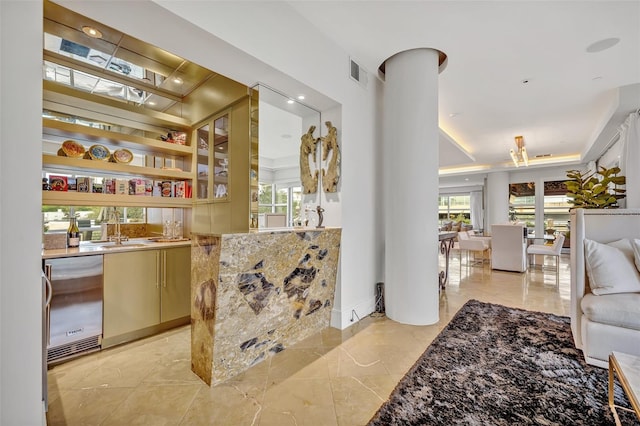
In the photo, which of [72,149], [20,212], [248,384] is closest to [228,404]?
[248,384]

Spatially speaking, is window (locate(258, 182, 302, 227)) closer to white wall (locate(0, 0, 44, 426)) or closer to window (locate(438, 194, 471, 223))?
white wall (locate(0, 0, 44, 426))

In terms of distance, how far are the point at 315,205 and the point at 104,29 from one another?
243cm

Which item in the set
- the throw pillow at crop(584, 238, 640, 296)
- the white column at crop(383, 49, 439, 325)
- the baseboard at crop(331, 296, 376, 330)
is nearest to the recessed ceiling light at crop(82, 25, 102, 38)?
the white column at crop(383, 49, 439, 325)

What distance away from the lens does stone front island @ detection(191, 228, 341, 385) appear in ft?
6.50

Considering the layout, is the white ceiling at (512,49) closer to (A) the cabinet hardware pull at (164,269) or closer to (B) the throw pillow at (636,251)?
(B) the throw pillow at (636,251)

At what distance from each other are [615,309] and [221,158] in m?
3.80

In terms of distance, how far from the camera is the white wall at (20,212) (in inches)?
36.5

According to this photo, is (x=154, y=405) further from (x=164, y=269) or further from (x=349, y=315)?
(x=349, y=315)

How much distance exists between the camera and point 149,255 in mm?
2822

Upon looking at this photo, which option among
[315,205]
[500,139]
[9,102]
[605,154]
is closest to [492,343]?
[315,205]

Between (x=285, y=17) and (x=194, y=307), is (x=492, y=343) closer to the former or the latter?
(x=194, y=307)

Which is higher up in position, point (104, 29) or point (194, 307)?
point (104, 29)

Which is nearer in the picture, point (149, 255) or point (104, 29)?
point (104, 29)

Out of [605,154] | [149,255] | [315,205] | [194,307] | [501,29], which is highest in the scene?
[501,29]
